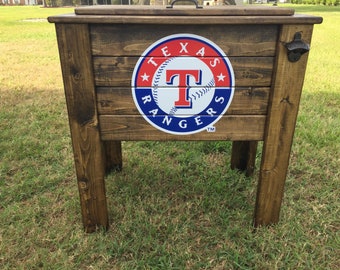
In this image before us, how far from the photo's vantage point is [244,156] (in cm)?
244

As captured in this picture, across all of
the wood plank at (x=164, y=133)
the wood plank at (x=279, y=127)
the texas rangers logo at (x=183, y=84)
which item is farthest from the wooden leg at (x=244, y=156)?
the texas rangers logo at (x=183, y=84)

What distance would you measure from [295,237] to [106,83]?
1379 millimetres

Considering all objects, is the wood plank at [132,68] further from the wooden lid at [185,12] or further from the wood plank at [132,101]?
the wooden lid at [185,12]

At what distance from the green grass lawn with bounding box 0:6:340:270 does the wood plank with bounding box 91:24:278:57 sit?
1.05 metres

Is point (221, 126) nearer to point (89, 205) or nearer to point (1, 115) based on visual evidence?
point (89, 205)

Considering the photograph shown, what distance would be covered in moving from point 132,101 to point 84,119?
26 centimetres

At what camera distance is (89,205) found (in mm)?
1840

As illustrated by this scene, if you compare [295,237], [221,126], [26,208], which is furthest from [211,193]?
[26,208]

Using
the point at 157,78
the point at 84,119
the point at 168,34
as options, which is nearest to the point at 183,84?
the point at 157,78

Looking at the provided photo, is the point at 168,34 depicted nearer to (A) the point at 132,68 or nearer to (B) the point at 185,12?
(B) the point at 185,12

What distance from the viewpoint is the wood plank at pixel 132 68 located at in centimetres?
154

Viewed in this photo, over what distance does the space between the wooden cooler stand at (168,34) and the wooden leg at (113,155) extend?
649 mm

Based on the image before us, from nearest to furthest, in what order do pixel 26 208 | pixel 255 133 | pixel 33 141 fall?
pixel 255 133 → pixel 26 208 → pixel 33 141

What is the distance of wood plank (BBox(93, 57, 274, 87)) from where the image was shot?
1536 mm
